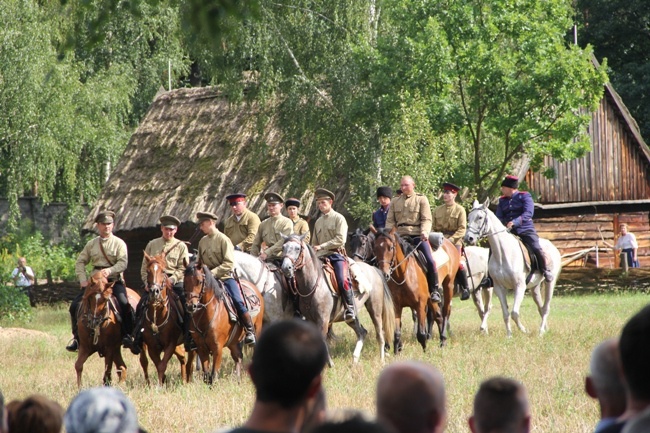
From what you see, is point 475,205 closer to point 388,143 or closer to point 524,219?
point 524,219

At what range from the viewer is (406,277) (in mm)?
15258

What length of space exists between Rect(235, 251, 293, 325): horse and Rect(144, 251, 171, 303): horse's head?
61.4 inches

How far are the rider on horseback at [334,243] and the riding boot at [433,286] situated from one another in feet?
5.56

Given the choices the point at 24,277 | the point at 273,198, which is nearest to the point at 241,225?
the point at 273,198

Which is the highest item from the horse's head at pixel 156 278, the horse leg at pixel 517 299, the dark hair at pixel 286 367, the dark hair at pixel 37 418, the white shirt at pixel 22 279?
the dark hair at pixel 286 367

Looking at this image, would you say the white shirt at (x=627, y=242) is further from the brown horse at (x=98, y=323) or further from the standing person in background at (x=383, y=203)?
the brown horse at (x=98, y=323)

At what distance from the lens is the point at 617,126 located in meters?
32.7

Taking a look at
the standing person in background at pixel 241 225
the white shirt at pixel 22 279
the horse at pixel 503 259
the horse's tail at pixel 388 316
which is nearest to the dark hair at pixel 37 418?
the horse's tail at pixel 388 316

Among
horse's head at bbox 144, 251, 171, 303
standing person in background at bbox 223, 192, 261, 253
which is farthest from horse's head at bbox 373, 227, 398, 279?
horse's head at bbox 144, 251, 171, 303

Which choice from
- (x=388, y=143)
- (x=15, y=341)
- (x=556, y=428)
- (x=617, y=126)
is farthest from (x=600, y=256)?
(x=556, y=428)

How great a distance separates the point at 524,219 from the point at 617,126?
17.1 m

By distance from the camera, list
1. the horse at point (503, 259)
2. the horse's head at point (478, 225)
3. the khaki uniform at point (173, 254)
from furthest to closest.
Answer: the horse at point (503, 259), the horse's head at point (478, 225), the khaki uniform at point (173, 254)

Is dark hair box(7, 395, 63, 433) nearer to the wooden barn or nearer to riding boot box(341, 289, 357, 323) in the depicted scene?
riding boot box(341, 289, 357, 323)

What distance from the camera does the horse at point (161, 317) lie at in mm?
12719
